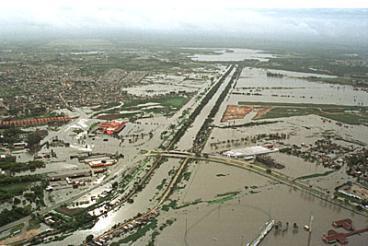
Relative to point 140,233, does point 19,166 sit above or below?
above

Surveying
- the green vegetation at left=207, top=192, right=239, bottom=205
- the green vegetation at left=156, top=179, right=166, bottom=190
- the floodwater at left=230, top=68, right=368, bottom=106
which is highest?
the floodwater at left=230, top=68, right=368, bottom=106

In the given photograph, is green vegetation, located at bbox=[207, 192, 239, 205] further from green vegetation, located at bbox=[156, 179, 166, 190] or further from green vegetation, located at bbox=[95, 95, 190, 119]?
green vegetation, located at bbox=[95, 95, 190, 119]

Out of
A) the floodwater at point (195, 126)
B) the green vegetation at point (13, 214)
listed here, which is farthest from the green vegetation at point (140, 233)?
the floodwater at point (195, 126)

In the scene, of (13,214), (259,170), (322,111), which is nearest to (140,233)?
(13,214)

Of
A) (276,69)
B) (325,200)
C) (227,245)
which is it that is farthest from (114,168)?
(276,69)

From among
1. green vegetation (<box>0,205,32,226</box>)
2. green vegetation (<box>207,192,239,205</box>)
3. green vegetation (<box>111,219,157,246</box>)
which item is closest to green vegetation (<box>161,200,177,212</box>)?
green vegetation (<box>111,219,157,246</box>)

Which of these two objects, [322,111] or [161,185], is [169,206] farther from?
[322,111]

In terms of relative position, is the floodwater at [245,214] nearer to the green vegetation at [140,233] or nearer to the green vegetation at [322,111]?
the green vegetation at [140,233]
